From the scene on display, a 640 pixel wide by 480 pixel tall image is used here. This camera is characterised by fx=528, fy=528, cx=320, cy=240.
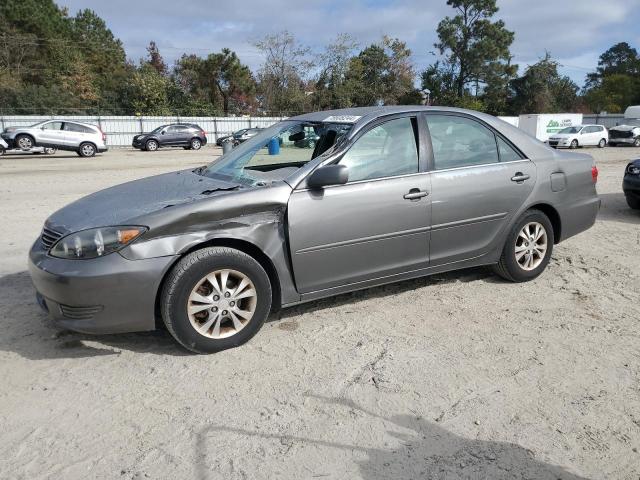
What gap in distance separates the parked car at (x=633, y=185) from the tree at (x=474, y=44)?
172 ft

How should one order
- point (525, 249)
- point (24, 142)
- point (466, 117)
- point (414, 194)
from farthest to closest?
point (24, 142), point (525, 249), point (466, 117), point (414, 194)

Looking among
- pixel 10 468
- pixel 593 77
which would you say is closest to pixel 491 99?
pixel 593 77

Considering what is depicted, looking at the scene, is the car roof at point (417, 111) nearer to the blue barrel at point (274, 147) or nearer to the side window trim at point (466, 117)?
the side window trim at point (466, 117)

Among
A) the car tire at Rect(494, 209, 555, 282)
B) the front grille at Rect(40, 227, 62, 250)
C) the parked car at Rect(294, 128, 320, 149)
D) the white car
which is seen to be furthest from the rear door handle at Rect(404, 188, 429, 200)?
the white car

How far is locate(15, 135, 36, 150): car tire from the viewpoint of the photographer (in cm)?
2319

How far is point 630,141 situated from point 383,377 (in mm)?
35644

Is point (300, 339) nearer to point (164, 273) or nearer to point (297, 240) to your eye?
point (297, 240)

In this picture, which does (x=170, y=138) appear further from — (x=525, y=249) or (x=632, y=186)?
(x=525, y=249)

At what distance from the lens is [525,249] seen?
16.0 feet

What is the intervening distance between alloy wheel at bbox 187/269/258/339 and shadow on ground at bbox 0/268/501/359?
0.94 feet

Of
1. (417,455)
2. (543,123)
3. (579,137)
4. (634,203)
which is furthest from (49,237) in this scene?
(543,123)

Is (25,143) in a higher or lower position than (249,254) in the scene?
higher

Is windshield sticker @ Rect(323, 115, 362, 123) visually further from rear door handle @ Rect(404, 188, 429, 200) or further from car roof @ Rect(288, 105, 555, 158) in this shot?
rear door handle @ Rect(404, 188, 429, 200)

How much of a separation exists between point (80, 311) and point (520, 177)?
146 inches
